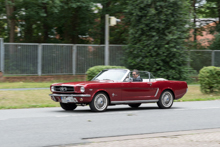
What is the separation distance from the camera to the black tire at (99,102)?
11.7 metres

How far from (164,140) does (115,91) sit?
16.9ft

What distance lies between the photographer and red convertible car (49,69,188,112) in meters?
11.6

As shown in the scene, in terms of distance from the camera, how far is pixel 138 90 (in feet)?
42.6

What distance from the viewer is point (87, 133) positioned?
8016 mm

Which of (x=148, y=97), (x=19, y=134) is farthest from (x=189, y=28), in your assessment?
(x=19, y=134)

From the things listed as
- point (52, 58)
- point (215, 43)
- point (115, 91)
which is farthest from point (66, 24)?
point (115, 91)

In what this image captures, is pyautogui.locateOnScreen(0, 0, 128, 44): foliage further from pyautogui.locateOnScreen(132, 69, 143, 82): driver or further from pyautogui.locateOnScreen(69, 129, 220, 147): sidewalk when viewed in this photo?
pyautogui.locateOnScreen(69, 129, 220, 147): sidewalk

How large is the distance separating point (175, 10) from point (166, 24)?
1074 mm

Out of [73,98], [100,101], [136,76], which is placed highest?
[136,76]

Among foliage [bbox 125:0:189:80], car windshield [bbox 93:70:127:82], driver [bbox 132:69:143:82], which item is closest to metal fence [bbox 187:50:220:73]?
foliage [bbox 125:0:189:80]

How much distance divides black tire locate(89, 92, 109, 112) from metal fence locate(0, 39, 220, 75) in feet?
44.1

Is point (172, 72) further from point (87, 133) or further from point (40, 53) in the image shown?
point (87, 133)

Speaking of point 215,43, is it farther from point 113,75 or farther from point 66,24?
point 113,75

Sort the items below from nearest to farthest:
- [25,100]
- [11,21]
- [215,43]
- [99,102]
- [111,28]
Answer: [99,102] → [25,100] → [11,21] → [215,43] → [111,28]
